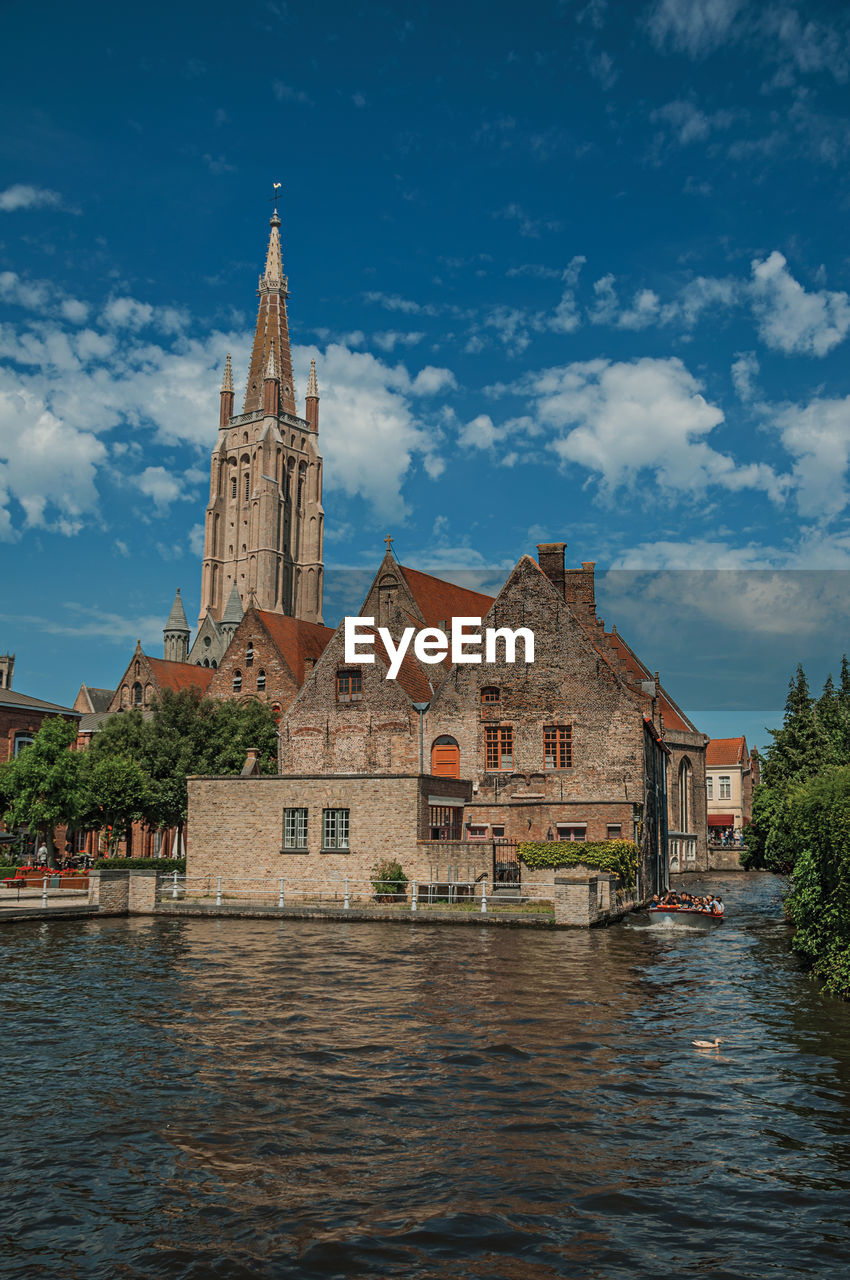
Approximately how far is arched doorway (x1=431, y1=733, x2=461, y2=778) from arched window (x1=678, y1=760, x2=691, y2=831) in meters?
33.1

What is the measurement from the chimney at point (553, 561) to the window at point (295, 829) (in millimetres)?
16667

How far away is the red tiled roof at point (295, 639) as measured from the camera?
66562mm

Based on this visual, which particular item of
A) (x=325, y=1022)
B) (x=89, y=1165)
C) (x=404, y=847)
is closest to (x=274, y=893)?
(x=404, y=847)

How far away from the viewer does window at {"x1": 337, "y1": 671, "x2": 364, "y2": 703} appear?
4928cm

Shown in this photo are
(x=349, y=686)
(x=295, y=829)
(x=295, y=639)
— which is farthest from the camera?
(x=295, y=639)

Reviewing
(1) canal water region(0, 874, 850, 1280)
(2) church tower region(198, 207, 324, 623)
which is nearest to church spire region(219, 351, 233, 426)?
(2) church tower region(198, 207, 324, 623)

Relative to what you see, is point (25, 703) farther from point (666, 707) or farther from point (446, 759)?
point (666, 707)

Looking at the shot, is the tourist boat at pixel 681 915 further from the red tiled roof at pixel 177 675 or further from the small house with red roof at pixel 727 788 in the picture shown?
the small house with red roof at pixel 727 788

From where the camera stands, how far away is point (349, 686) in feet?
163

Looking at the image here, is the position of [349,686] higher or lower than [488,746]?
higher

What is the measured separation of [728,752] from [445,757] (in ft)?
218

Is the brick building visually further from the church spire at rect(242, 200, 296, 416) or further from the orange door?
the church spire at rect(242, 200, 296, 416)

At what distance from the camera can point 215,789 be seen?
4084 centimetres

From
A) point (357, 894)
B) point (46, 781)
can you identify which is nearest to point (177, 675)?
point (46, 781)
